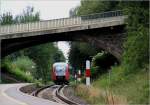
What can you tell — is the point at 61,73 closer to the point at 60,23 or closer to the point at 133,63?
the point at 60,23

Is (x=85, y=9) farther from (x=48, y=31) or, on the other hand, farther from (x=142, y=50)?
(x=142, y=50)

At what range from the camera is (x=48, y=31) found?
5362cm

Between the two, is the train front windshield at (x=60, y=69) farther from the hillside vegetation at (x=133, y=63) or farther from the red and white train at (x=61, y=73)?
the hillside vegetation at (x=133, y=63)

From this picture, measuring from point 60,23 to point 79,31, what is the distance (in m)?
2.70

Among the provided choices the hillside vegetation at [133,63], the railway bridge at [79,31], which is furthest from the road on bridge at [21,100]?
the railway bridge at [79,31]

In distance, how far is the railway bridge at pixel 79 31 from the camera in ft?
170

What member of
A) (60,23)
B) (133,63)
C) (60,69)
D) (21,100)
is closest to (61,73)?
(60,69)

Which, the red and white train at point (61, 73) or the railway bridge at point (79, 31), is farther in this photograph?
the red and white train at point (61, 73)

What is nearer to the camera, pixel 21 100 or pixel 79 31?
pixel 21 100

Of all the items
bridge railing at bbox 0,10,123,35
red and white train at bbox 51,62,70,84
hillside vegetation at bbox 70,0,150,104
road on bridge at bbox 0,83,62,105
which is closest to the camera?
road on bridge at bbox 0,83,62,105

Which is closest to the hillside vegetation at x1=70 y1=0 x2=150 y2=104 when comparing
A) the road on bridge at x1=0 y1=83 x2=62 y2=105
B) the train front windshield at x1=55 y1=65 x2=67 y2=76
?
the road on bridge at x1=0 y1=83 x2=62 y2=105

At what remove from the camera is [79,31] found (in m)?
55.0

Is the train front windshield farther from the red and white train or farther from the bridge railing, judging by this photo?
the bridge railing

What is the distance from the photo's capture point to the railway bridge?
2042 inches
